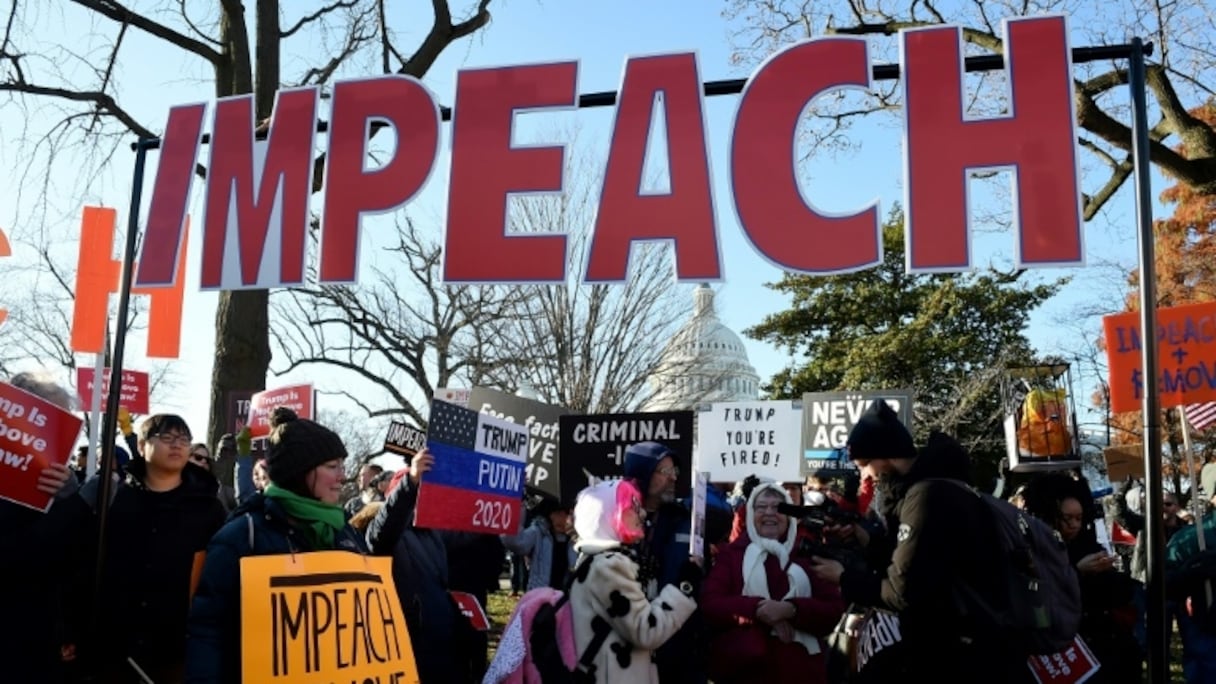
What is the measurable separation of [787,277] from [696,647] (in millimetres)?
40950

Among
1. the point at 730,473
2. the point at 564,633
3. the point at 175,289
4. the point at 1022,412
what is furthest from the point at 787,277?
the point at 564,633

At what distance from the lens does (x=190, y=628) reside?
3750mm

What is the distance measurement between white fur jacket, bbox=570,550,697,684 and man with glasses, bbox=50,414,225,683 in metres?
1.83

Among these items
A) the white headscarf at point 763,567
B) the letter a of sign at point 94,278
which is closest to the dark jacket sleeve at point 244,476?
the letter a of sign at point 94,278

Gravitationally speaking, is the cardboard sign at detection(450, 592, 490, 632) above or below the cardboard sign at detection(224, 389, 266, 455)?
below

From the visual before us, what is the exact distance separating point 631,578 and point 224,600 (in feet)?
5.18

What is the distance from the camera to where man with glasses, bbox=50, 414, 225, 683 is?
4.91m

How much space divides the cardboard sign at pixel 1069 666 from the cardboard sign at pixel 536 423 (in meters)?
4.09

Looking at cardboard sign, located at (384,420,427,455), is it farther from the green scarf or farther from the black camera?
the green scarf

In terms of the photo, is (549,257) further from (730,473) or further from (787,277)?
(787,277)

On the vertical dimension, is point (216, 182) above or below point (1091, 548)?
above

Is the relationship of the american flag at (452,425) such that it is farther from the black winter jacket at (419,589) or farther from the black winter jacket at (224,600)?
the black winter jacket at (224,600)

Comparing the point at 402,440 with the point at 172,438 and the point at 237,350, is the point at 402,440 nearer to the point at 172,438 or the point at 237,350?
the point at 172,438

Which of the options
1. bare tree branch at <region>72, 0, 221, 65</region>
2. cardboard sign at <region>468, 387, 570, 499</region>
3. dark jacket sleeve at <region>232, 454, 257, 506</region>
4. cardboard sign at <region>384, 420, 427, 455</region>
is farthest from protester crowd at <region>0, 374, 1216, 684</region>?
bare tree branch at <region>72, 0, 221, 65</region>
